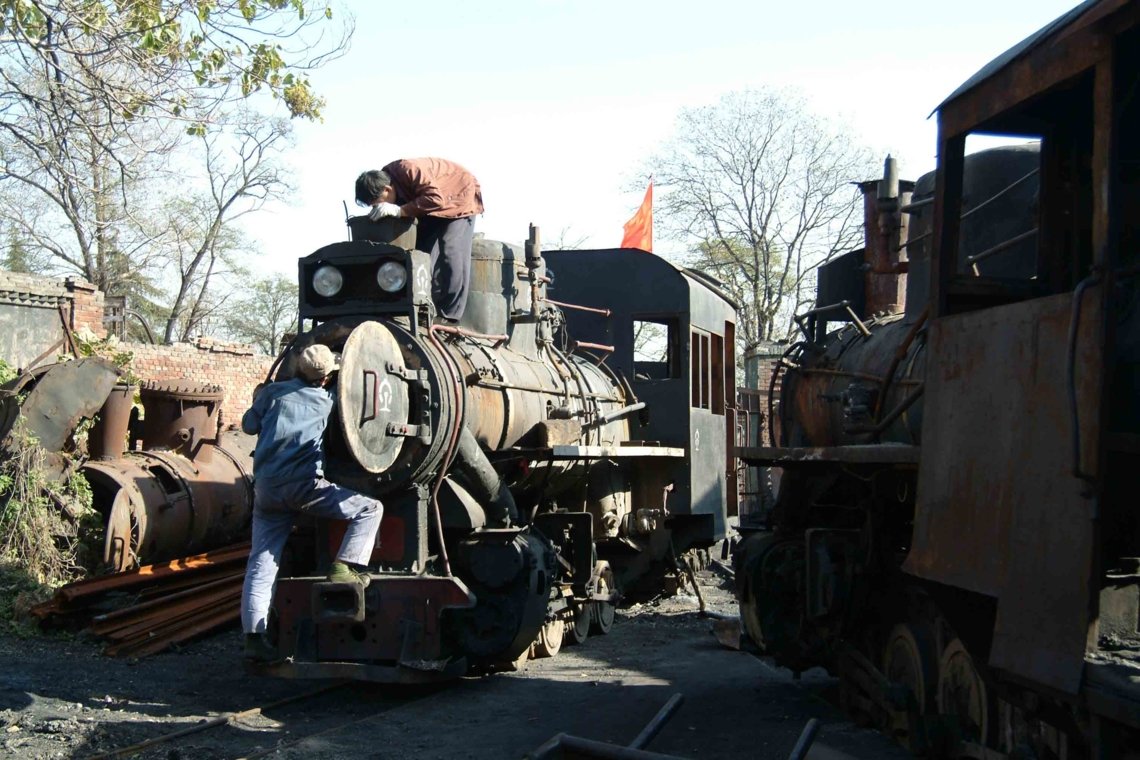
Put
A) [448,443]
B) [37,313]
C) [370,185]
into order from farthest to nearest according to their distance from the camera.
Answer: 1. [37,313]
2. [370,185]
3. [448,443]

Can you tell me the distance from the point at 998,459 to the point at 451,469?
13.0 feet

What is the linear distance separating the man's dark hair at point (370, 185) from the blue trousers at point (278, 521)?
218 centimetres

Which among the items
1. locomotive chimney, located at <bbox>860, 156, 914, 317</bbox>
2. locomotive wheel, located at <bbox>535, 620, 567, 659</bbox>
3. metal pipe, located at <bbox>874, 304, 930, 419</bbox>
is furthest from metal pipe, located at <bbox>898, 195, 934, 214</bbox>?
locomotive wheel, located at <bbox>535, 620, 567, 659</bbox>

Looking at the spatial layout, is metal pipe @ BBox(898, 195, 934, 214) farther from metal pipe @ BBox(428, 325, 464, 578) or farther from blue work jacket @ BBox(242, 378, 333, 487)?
blue work jacket @ BBox(242, 378, 333, 487)

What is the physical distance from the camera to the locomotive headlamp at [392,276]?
7.43 m

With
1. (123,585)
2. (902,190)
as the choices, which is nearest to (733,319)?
(902,190)

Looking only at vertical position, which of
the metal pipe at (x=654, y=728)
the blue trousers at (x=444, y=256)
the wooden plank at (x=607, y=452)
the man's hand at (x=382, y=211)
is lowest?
the metal pipe at (x=654, y=728)

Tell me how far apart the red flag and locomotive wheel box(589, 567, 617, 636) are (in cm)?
693

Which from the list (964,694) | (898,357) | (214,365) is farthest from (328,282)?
(214,365)

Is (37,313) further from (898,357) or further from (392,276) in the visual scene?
(898,357)

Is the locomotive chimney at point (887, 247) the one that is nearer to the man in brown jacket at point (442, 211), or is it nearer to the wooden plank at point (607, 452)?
the wooden plank at point (607, 452)

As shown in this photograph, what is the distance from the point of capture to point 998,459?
4465 mm

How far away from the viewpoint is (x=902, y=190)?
28.5 feet

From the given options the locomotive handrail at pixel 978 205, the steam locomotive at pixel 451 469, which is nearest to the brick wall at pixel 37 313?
the steam locomotive at pixel 451 469
